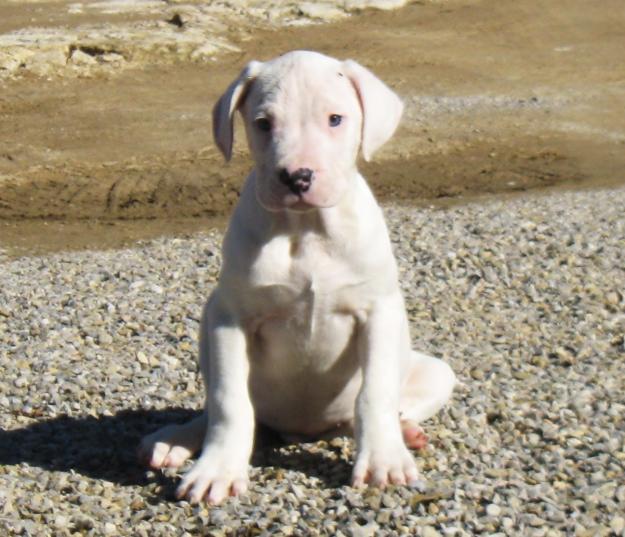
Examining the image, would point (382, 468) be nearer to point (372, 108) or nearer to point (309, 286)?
point (309, 286)

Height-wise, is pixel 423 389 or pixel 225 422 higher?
pixel 225 422

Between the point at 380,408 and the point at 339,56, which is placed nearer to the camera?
the point at 380,408

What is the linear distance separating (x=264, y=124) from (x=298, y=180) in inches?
11.5

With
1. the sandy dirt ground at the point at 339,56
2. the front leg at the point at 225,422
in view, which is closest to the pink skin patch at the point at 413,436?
the front leg at the point at 225,422

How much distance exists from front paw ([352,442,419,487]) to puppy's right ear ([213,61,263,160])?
124cm

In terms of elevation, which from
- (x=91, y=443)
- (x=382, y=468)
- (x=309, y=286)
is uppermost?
(x=309, y=286)

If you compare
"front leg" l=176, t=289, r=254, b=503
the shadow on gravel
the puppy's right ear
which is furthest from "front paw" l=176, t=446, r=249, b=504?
the puppy's right ear

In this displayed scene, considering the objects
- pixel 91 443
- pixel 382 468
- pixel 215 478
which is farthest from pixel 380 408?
pixel 91 443

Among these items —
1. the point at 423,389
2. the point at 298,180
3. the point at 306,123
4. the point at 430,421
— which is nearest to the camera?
the point at 298,180

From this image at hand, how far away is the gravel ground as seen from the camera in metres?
5.04

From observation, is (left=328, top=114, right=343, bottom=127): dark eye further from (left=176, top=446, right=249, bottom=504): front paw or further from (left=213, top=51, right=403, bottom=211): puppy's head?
(left=176, top=446, right=249, bottom=504): front paw

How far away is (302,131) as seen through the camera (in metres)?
4.80

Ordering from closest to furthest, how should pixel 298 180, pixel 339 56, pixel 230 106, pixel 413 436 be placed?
pixel 298 180, pixel 230 106, pixel 413 436, pixel 339 56

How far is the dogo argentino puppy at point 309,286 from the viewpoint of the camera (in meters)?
4.91
